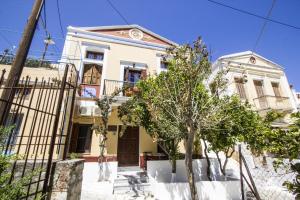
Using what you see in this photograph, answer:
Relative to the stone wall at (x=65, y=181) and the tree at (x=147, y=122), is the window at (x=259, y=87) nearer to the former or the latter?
the tree at (x=147, y=122)

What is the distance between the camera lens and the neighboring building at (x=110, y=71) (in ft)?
35.1

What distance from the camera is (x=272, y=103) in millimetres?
13711

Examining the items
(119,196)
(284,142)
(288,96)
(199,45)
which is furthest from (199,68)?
(288,96)

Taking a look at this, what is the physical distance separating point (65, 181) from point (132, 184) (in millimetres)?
5924

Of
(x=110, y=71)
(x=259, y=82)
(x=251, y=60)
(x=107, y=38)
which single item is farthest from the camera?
(x=251, y=60)

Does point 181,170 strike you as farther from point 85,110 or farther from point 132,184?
point 85,110

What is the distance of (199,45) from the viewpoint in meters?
5.61

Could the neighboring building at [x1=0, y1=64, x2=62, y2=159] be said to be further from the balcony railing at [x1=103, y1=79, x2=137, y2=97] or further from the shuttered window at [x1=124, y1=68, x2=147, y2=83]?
the shuttered window at [x1=124, y1=68, x2=147, y2=83]

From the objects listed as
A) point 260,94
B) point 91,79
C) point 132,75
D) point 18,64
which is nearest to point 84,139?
point 91,79

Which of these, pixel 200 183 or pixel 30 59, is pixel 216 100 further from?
pixel 30 59

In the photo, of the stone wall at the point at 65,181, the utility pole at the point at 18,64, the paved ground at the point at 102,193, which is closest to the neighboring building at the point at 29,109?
the utility pole at the point at 18,64

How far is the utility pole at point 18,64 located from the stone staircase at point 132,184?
626cm

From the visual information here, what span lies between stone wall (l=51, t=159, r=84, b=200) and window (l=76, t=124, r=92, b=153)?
25.7 feet

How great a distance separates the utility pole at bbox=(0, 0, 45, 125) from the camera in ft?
10.4
